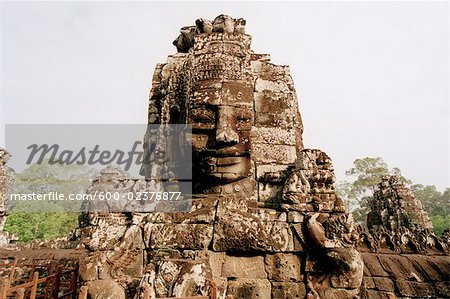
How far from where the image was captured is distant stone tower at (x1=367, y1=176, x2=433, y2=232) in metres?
10.8

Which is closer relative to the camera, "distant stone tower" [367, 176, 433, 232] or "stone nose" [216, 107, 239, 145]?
"stone nose" [216, 107, 239, 145]

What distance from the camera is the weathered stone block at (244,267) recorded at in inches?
134

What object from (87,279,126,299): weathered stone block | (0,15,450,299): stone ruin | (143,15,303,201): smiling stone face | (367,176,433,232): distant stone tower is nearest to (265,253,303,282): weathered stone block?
(0,15,450,299): stone ruin

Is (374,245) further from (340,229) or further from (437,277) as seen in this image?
(340,229)

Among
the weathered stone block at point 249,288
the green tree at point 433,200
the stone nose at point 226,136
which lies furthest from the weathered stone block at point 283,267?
the green tree at point 433,200

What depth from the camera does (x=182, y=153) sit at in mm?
4320

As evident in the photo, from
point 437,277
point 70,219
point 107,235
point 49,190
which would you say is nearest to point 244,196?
point 107,235

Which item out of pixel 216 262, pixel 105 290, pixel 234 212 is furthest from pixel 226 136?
pixel 105 290

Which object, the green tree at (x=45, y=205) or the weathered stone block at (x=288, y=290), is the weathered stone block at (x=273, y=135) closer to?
the weathered stone block at (x=288, y=290)

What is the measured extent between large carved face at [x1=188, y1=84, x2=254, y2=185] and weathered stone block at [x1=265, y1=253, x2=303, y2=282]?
104 centimetres

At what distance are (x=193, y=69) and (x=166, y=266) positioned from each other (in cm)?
241

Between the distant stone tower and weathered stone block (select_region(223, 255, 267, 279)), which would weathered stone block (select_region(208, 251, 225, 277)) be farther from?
the distant stone tower

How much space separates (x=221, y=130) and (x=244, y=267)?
1.55 m

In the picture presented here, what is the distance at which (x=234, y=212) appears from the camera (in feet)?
11.5
